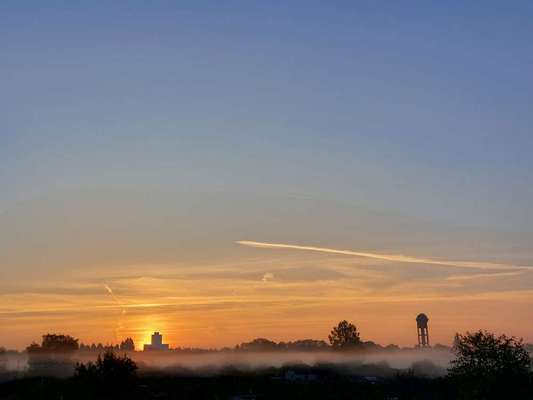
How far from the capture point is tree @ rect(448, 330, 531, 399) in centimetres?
10019

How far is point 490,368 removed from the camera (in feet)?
336

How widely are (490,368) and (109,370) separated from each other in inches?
2723

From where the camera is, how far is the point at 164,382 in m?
152

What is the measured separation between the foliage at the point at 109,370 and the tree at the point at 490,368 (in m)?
60.7

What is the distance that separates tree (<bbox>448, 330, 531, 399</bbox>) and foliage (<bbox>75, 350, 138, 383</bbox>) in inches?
2390

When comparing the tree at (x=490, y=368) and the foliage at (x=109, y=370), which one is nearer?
the tree at (x=490, y=368)

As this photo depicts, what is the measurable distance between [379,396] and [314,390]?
1262 centimetres

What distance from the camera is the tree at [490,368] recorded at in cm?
10019

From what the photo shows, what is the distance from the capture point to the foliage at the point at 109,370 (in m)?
129

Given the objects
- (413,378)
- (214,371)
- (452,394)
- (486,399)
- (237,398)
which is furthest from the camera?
(214,371)

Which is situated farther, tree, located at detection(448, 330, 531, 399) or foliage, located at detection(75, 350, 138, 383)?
foliage, located at detection(75, 350, 138, 383)

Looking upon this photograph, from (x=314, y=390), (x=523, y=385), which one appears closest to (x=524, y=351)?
(x=523, y=385)

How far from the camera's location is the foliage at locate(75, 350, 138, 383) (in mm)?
129250

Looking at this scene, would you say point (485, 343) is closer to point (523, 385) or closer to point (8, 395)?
point (523, 385)
